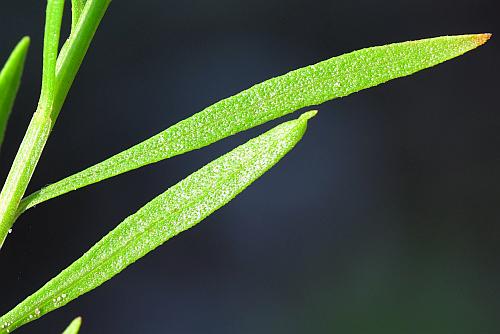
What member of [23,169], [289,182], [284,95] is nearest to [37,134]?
[23,169]

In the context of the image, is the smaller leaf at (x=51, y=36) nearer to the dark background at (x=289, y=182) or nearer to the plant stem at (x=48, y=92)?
the plant stem at (x=48, y=92)

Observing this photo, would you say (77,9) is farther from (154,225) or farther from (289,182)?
(289,182)

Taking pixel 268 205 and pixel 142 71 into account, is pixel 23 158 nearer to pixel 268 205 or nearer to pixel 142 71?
pixel 142 71

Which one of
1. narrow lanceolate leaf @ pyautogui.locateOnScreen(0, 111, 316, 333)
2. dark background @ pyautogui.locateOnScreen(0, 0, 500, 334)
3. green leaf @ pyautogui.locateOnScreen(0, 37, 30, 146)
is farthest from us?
dark background @ pyautogui.locateOnScreen(0, 0, 500, 334)

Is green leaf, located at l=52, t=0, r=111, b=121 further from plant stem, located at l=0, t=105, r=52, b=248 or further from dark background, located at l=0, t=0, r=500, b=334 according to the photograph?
dark background, located at l=0, t=0, r=500, b=334

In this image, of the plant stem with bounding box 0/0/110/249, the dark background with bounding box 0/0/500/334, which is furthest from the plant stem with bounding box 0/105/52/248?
the dark background with bounding box 0/0/500/334

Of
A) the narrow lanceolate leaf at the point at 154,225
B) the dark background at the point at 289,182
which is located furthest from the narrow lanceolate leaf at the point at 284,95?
the dark background at the point at 289,182
